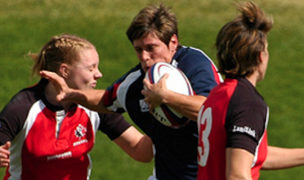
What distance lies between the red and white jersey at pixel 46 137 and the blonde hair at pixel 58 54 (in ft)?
0.67

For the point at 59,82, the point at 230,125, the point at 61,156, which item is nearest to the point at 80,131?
the point at 61,156

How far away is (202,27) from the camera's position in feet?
55.7

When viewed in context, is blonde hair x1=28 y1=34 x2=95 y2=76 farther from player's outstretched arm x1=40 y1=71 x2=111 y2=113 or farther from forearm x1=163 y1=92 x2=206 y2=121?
forearm x1=163 y1=92 x2=206 y2=121

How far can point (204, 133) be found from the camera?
19.3ft

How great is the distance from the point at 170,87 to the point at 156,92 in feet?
0.58

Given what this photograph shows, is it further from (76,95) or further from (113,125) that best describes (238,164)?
(113,125)

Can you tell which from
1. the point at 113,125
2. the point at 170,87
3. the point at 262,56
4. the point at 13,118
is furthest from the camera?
the point at 113,125

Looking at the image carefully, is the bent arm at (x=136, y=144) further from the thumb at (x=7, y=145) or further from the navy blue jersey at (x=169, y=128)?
the thumb at (x=7, y=145)

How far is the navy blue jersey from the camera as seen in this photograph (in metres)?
7.01

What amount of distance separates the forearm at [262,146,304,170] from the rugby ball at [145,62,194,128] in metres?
0.69

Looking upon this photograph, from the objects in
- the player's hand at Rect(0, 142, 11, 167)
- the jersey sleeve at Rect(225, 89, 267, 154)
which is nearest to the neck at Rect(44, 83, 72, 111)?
the player's hand at Rect(0, 142, 11, 167)

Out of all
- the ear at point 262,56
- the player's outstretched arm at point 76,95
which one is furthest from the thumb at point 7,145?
the ear at point 262,56

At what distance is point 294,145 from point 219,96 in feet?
25.4

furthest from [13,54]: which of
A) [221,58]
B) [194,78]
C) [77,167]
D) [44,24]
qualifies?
[221,58]
